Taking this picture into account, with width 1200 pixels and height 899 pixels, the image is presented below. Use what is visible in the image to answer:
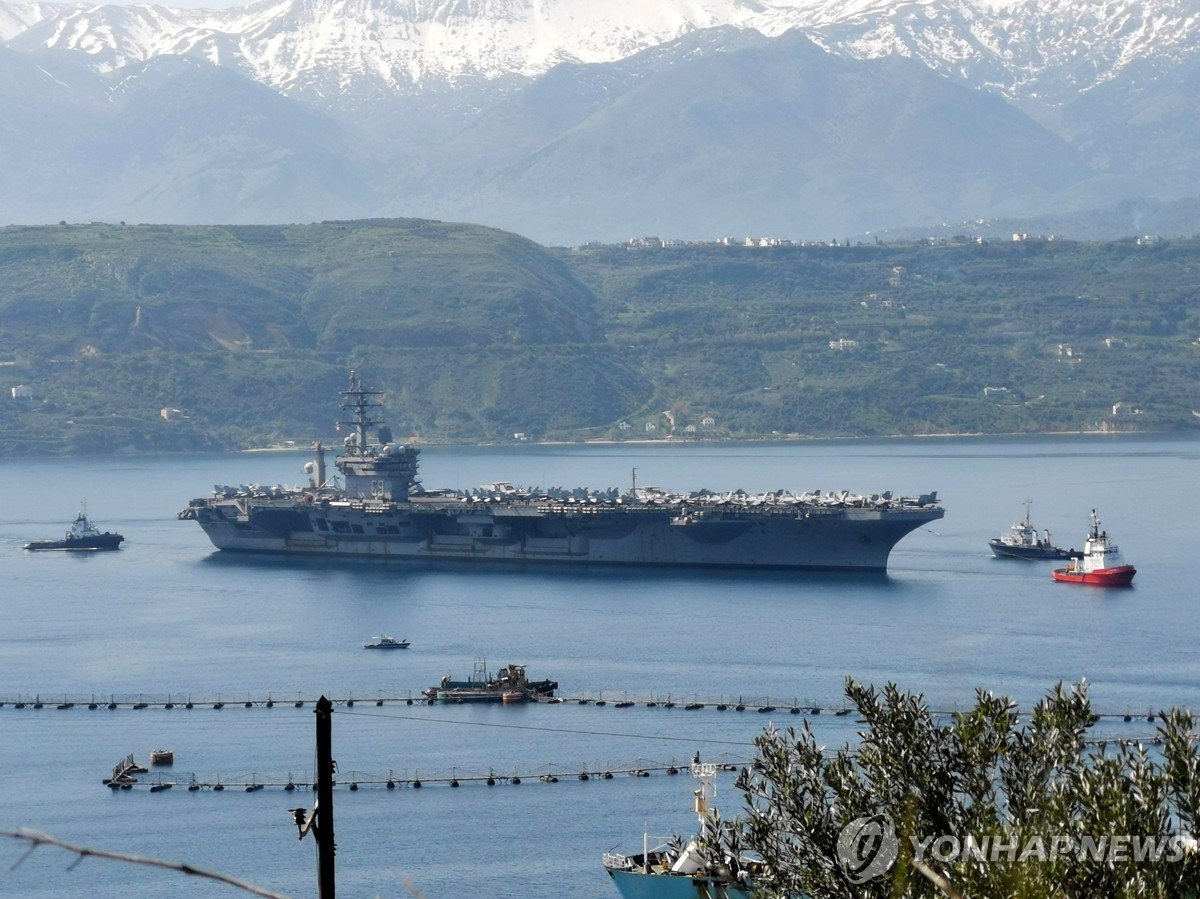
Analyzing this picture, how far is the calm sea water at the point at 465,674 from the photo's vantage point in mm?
34094

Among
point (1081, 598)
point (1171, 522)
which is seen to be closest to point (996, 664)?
point (1081, 598)

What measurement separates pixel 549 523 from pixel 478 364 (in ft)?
356

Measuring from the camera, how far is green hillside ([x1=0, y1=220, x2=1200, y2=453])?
545ft

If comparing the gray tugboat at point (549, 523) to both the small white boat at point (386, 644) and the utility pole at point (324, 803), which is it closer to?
the small white boat at point (386, 644)

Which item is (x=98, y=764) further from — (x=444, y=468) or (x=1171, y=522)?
(x=444, y=468)

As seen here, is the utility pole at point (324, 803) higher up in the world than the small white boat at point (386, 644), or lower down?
higher up

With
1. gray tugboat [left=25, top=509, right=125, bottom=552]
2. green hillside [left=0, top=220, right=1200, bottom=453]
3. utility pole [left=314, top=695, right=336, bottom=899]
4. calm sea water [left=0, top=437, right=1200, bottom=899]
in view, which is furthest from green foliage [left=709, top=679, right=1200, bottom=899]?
green hillside [left=0, top=220, right=1200, bottom=453]

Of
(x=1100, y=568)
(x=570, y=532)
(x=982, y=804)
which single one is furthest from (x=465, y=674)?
(x=982, y=804)

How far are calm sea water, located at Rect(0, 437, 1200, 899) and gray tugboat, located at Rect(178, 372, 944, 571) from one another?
1161 millimetres

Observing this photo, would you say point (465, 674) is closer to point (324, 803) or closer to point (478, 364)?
point (324, 803)

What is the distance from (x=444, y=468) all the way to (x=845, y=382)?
57.6m

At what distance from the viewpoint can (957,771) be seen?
46.9 feet

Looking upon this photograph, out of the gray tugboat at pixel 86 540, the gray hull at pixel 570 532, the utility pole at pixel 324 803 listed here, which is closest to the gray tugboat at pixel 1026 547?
the gray hull at pixel 570 532
